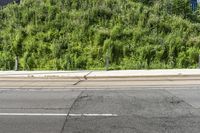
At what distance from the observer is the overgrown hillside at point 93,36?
26219mm

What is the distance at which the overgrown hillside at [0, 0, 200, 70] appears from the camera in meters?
26.2

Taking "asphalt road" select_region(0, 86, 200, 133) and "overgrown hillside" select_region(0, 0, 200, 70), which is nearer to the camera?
"asphalt road" select_region(0, 86, 200, 133)

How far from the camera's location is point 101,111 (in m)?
9.60

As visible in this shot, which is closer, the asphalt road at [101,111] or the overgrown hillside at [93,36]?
the asphalt road at [101,111]

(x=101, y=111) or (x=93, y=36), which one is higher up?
(x=93, y=36)

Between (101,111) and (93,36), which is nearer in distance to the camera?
(101,111)

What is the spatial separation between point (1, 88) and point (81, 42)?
1397 cm

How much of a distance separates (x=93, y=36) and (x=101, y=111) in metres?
19.1

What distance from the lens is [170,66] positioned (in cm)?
2531

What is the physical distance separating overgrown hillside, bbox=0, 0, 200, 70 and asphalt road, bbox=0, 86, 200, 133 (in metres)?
12.1

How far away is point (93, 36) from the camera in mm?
28406

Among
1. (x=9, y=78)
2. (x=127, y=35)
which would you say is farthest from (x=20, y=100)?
(x=127, y=35)

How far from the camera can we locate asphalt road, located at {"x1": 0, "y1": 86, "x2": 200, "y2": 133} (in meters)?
8.05

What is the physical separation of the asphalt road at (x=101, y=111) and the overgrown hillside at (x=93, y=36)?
12.1 metres
